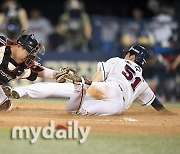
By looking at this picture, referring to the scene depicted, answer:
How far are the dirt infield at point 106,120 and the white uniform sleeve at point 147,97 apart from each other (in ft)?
0.89

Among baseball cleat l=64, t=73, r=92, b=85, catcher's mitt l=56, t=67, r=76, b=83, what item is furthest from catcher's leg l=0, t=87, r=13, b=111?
baseball cleat l=64, t=73, r=92, b=85

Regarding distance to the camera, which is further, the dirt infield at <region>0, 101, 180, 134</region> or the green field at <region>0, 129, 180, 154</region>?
the dirt infield at <region>0, 101, 180, 134</region>

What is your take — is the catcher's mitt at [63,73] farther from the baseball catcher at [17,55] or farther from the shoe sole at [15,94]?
the shoe sole at [15,94]

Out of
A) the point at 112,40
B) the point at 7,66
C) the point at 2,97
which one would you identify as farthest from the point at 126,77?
the point at 112,40

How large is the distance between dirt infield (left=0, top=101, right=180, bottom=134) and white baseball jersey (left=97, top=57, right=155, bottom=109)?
1.36 feet

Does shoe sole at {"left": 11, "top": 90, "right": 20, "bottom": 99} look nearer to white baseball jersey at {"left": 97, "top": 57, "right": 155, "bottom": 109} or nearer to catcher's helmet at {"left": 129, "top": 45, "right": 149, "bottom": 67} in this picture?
white baseball jersey at {"left": 97, "top": 57, "right": 155, "bottom": 109}

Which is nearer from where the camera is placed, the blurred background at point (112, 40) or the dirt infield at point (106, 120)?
the dirt infield at point (106, 120)

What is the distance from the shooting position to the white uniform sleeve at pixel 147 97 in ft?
34.2

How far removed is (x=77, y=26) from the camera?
17.7m

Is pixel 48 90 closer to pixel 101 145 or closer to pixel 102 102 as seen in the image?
pixel 102 102

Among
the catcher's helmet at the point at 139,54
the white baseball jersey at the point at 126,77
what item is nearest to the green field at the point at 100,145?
the white baseball jersey at the point at 126,77

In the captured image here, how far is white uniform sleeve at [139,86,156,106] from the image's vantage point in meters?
10.4

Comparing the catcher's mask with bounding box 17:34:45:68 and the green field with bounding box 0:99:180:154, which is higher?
the catcher's mask with bounding box 17:34:45:68

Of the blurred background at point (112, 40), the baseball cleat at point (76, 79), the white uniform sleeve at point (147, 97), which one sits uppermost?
the baseball cleat at point (76, 79)
